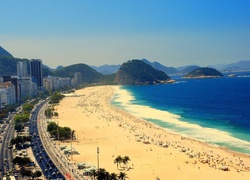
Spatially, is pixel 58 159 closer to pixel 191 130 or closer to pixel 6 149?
pixel 6 149

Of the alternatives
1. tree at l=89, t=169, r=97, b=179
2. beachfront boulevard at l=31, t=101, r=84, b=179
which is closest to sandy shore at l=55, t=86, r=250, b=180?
beachfront boulevard at l=31, t=101, r=84, b=179

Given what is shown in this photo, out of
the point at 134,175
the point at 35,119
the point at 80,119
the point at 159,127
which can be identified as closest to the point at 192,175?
the point at 134,175

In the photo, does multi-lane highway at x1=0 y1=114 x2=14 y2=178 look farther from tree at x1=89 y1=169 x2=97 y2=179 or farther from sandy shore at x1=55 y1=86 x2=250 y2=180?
tree at x1=89 y1=169 x2=97 y2=179

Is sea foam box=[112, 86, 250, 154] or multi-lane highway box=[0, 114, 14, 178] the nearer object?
multi-lane highway box=[0, 114, 14, 178]

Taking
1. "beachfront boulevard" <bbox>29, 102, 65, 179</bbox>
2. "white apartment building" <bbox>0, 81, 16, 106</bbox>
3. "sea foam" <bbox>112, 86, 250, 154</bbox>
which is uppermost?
"white apartment building" <bbox>0, 81, 16, 106</bbox>

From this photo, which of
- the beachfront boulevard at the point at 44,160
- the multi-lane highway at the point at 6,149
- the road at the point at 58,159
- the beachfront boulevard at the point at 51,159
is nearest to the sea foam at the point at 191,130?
the road at the point at 58,159

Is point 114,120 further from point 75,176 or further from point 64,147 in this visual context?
point 75,176

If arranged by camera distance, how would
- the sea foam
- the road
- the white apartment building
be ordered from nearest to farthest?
the road → the sea foam → the white apartment building
